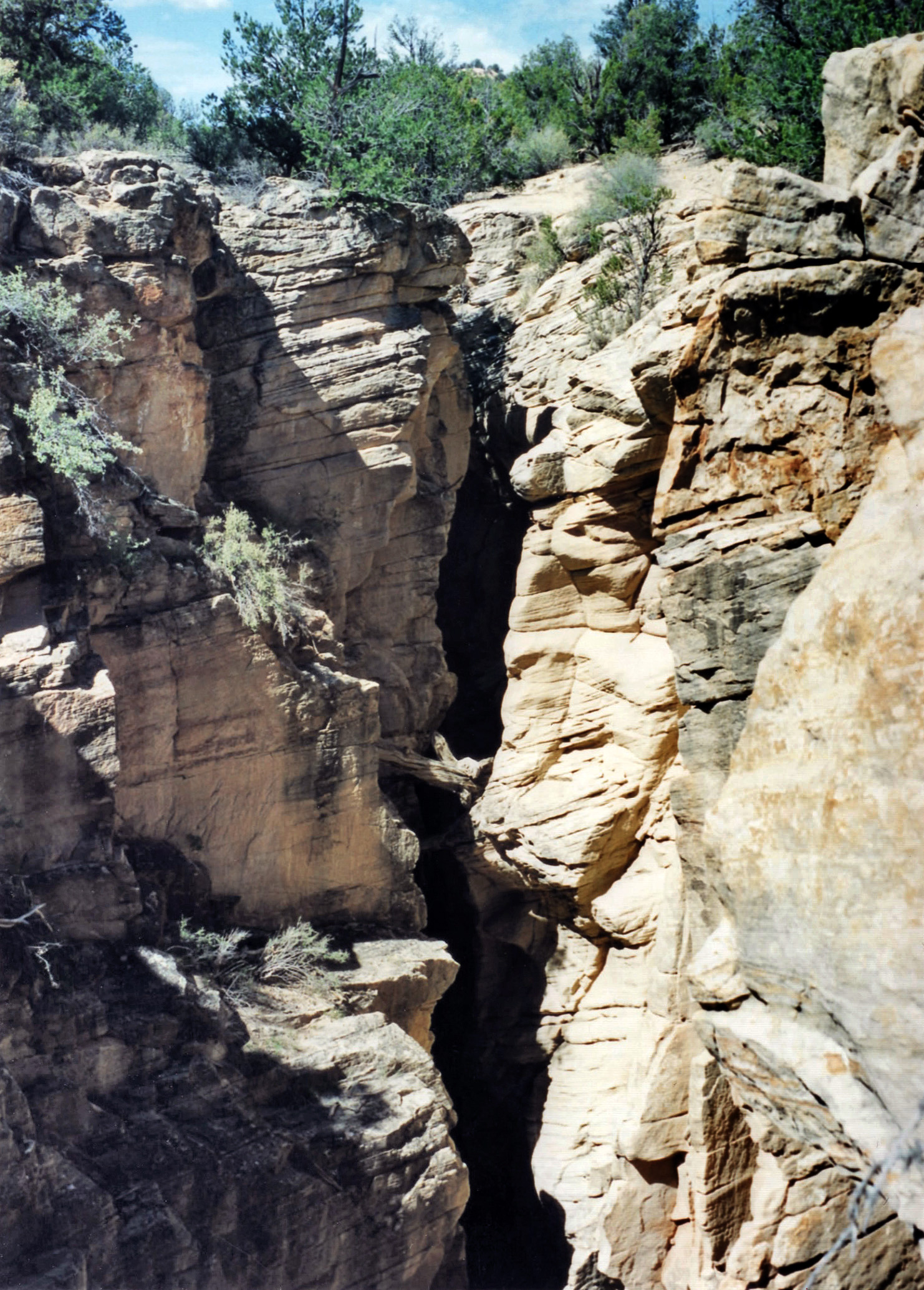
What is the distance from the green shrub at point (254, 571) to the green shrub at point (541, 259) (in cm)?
544

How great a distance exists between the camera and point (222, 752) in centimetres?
1167

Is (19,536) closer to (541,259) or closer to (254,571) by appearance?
(254,571)

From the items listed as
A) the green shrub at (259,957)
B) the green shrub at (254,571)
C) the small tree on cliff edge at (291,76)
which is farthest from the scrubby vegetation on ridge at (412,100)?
the green shrub at (259,957)

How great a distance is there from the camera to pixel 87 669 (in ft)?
34.4

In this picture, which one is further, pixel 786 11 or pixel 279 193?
pixel 786 11

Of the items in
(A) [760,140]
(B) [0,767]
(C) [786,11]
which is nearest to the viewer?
(B) [0,767]

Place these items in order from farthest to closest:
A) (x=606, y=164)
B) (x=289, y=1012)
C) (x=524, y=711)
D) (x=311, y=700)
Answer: (x=606, y=164), (x=524, y=711), (x=311, y=700), (x=289, y=1012)

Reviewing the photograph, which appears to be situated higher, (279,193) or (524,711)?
(279,193)

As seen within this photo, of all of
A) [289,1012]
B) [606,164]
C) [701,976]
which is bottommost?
[289,1012]

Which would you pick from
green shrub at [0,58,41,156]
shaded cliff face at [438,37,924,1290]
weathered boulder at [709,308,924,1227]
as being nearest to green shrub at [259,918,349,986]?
shaded cliff face at [438,37,924,1290]

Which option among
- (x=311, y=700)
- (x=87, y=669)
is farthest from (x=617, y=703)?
(x=87, y=669)

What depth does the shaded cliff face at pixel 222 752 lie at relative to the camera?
9609 millimetres

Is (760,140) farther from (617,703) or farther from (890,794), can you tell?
(890,794)

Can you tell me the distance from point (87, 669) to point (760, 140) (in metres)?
9.36
